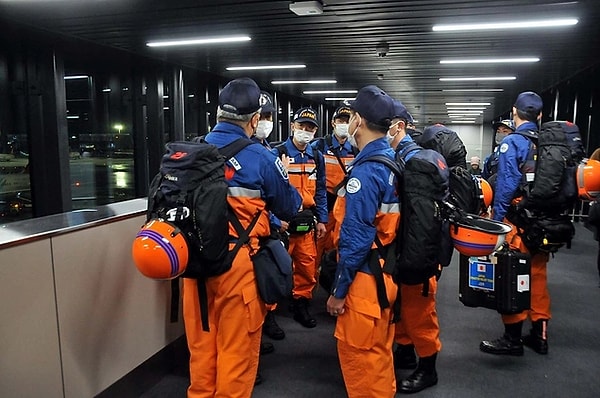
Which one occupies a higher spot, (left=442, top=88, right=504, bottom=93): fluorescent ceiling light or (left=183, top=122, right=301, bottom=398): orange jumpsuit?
(left=442, top=88, right=504, bottom=93): fluorescent ceiling light

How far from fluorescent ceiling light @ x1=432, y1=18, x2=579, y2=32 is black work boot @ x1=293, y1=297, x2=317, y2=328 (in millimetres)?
3382

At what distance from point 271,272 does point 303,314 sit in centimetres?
185

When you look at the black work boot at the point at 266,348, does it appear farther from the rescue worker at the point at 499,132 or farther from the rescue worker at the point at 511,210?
the rescue worker at the point at 499,132

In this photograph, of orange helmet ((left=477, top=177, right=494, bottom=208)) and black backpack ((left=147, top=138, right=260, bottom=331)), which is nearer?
black backpack ((left=147, top=138, right=260, bottom=331))

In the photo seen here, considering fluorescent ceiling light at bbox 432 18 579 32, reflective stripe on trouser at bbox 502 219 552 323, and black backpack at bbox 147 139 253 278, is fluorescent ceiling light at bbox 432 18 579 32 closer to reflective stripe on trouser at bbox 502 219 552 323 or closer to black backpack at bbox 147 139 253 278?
reflective stripe on trouser at bbox 502 219 552 323

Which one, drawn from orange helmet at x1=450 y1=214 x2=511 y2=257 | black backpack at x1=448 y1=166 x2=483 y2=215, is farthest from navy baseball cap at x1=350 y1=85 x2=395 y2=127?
black backpack at x1=448 y1=166 x2=483 y2=215

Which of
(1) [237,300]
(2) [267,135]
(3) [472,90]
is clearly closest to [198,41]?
(2) [267,135]

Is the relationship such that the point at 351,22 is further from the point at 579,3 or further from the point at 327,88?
the point at 327,88

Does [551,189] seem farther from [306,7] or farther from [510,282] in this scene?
[306,7]

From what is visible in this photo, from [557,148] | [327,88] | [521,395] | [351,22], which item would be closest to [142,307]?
[521,395]

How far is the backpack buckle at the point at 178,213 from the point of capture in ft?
5.75

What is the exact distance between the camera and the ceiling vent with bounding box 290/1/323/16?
13.4 ft

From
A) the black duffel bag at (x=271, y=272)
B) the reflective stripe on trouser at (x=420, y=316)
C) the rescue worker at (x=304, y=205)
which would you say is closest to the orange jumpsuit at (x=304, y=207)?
the rescue worker at (x=304, y=205)

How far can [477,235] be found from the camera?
2168mm
